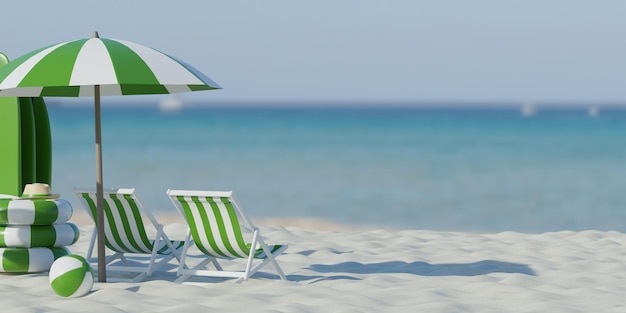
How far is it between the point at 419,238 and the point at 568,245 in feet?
4.33

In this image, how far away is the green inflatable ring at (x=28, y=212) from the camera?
23.0 feet

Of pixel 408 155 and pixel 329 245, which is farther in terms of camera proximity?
pixel 408 155

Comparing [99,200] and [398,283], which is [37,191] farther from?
[398,283]

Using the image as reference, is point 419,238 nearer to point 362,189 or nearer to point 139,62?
point 139,62

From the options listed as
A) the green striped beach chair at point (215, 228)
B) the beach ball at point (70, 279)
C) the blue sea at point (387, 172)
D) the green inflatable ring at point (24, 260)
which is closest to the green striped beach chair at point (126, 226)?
the green striped beach chair at point (215, 228)

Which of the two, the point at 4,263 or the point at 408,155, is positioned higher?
the point at 408,155

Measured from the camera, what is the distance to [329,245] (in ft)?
29.8

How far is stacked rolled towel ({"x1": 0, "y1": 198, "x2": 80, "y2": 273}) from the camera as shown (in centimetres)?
703

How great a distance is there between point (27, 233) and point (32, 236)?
0.13ft

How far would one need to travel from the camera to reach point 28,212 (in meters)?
7.02

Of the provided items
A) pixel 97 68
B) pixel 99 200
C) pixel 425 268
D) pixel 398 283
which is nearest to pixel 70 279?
pixel 99 200

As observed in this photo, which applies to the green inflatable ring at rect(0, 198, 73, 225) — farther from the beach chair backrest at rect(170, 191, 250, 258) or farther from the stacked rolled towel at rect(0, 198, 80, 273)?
the beach chair backrest at rect(170, 191, 250, 258)

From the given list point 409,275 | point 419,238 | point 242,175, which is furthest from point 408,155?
point 409,275

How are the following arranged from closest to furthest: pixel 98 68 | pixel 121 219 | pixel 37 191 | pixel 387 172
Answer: pixel 98 68 < pixel 121 219 < pixel 37 191 < pixel 387 172
